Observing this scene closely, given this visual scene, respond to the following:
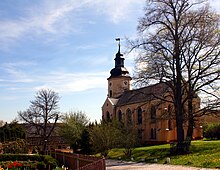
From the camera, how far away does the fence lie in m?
14.7

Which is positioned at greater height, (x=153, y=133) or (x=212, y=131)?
(x=212, y=131)

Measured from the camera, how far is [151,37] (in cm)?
3172

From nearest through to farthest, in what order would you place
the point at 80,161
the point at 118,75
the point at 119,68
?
the point at 80,161 < the point at 118,75 < the point at 119,68

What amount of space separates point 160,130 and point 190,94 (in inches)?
939

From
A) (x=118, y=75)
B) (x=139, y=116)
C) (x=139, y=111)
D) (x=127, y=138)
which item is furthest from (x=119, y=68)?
(x=127, y=138)

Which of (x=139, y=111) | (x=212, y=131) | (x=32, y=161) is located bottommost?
(x=32, y=161)

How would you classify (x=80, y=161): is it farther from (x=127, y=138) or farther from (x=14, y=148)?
(x=14, y=148)

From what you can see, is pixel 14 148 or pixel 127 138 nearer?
pixel 127 138

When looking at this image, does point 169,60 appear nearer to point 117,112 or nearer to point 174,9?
point 174,9

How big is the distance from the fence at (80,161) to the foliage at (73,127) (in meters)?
19.1

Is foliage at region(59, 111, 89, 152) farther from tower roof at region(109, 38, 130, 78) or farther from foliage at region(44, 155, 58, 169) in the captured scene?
foliage at region(44, 155, 58, 169)

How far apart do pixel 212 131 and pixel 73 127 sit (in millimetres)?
21070

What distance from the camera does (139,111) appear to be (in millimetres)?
62938

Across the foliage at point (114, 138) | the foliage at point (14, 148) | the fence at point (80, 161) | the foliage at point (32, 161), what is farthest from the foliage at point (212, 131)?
the foliage at point (32, 161)
